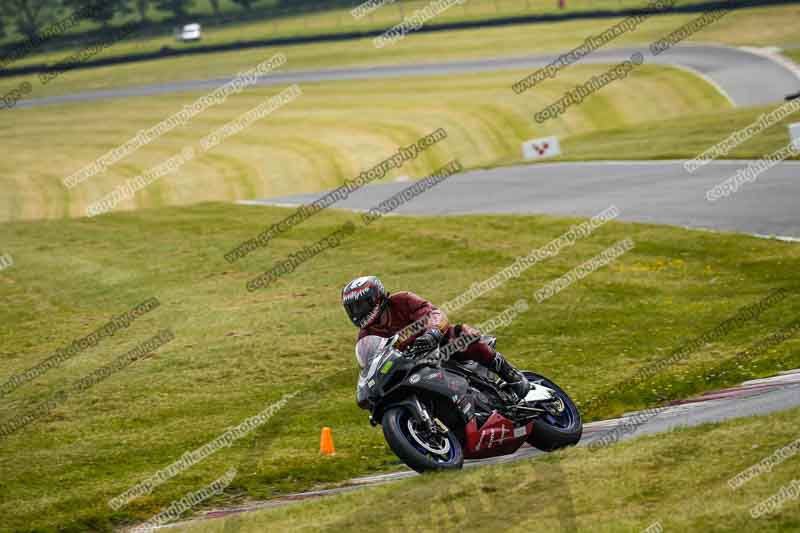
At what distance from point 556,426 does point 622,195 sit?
19.8 meters

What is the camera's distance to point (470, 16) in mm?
92250

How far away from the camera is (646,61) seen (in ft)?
217

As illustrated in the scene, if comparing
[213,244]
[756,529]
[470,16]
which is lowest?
[470,16]

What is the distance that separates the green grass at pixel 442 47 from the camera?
72375mm

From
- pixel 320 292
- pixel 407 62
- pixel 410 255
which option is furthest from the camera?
pixel 407 62

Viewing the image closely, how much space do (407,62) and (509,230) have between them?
53019 millimetres

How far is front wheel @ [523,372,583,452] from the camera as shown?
462 inches

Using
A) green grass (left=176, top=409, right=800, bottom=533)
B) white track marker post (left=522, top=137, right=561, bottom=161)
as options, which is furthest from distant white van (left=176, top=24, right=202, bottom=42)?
green grass (left=176, top=409, right=800, bottom=533)

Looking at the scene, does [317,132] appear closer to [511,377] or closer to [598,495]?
[511,377]

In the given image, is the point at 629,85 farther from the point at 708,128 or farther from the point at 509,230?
the point at 509,230

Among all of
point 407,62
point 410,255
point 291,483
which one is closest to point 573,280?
→ point 410,255

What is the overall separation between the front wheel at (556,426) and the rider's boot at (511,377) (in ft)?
1.13

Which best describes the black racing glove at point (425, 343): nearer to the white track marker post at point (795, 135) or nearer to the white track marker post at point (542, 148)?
the white track marker post at point (795, 135)

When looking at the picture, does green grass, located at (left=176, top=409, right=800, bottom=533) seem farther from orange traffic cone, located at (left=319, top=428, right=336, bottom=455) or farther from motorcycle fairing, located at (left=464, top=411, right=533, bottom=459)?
orange traffic cone, located at (left=319, top=428, right=336, bottom=455)
